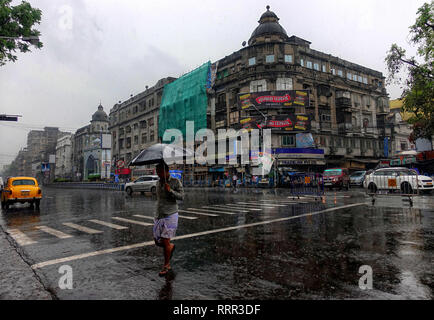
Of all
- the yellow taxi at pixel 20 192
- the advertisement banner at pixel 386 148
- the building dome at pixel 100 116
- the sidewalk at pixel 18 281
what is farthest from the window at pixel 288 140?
the building dome at pixel 100 116

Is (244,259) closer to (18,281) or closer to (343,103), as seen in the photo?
(18,281)

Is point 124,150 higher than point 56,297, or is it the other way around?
point 124,150

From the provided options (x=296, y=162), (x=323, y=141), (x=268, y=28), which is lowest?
(x=296, y=162)

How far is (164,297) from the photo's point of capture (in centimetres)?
325

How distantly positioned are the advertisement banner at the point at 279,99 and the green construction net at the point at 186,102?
7.63 metres

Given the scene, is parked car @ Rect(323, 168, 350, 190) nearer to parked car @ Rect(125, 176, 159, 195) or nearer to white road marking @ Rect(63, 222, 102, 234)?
parked car @ Rect(125, 176, 159, 195)

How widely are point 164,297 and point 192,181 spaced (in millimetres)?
40459

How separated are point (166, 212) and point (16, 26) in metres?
15.2

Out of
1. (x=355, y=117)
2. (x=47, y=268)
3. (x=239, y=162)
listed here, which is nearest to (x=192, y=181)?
(x=239, y=162)

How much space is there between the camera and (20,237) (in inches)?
280

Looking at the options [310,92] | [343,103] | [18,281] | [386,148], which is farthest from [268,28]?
[18,281]

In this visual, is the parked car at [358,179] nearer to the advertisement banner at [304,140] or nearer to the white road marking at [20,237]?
the advertisement banner at [304,140]
